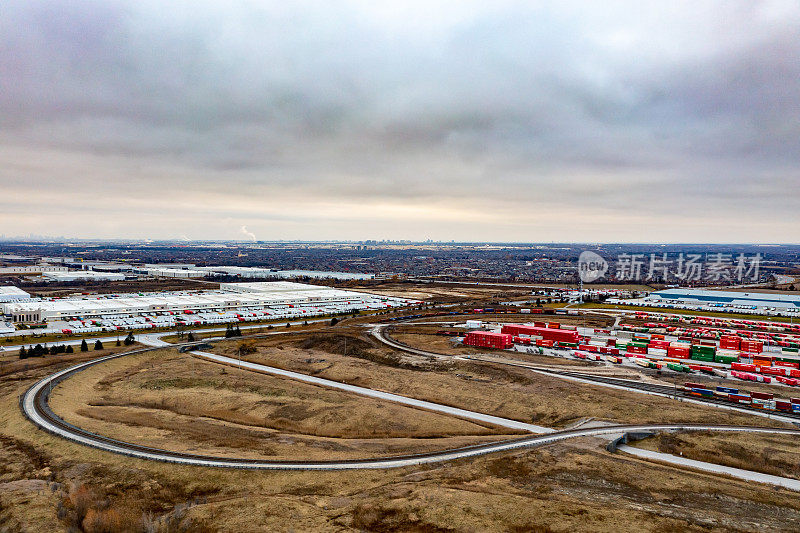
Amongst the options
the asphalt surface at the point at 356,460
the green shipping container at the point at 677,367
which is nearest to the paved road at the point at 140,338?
the asphalt surface at the point at 356,460

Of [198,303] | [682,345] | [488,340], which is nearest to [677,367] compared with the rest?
[682,345]

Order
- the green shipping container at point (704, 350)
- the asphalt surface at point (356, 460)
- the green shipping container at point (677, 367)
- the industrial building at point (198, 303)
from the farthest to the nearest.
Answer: the industrial building at point (198, 303), the green shipping container at point (704, 350), the green shipping container at point (677, 367), the asphalt surface at point (356, 460)

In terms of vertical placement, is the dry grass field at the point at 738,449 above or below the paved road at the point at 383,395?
above

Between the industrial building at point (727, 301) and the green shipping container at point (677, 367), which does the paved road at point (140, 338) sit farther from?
the industrial building at point (727, 301)

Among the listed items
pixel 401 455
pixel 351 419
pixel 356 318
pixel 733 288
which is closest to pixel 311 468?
pixel 401 455

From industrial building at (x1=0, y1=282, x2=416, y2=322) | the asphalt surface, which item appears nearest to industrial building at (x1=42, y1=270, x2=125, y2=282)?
industrial building at (x1=0, y1=282, x2=416, y2=322)

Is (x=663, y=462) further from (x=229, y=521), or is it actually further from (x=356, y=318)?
(x=356, y=318)
